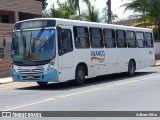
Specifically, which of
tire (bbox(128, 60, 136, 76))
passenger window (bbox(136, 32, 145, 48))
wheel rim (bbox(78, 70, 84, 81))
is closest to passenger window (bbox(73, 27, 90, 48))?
wheel rim (bbox(78, 70, 84, 81))

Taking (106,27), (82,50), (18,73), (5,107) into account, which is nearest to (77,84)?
(82,50)

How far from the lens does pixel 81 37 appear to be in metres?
17.9

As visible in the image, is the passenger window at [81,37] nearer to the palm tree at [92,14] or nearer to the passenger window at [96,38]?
the passenger window at [96,38]

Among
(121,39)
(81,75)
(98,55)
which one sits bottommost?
(81,75)

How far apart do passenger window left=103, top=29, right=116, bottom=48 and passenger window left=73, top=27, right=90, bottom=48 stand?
5.93ft

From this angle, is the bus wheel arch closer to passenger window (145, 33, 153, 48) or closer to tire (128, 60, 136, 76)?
tire (128, 60, 136, 76)

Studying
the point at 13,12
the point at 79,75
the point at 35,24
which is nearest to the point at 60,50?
the point at 35,24

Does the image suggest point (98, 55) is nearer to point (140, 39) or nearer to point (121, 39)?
point (121, 39)

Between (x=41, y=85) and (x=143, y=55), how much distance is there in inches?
317

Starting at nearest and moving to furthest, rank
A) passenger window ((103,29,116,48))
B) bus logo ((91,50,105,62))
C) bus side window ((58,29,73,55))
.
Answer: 1. bus side window ((58,29,73,55))
2. bus logo ((91,50,105,62))
3. passenger window ((103,29,116,48))

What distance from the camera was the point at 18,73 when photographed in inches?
665

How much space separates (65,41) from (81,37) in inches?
56.6

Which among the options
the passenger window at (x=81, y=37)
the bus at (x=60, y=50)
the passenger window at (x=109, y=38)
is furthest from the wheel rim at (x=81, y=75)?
the passenger window at (x=109, y=38)

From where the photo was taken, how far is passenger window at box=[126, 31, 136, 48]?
22.4 metres
